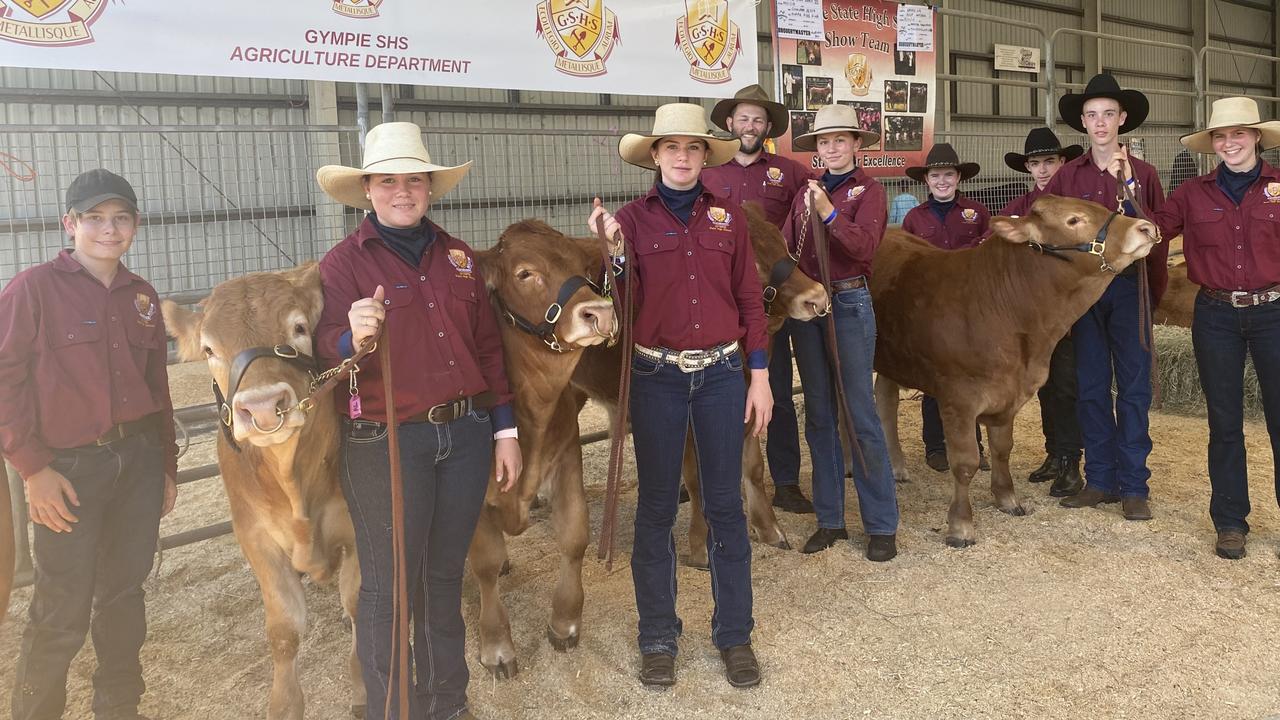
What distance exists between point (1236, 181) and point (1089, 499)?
2.01 metres

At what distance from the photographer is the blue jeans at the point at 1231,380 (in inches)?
177

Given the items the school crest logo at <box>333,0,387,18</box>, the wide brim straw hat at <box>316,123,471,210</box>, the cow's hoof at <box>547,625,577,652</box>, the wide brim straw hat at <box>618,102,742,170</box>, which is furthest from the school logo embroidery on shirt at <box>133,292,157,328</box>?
the school crest logo at <box>333,0,387,18</box>

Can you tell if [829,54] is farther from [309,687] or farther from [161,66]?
[309,687]

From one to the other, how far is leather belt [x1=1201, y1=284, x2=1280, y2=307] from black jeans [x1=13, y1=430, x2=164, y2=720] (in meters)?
4.93

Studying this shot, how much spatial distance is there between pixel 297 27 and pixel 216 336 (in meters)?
2.62

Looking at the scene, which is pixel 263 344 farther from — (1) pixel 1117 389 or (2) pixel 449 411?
(1) pixel 1117 389

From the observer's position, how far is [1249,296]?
448 centimetres

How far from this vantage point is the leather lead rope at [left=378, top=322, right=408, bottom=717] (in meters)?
2.71

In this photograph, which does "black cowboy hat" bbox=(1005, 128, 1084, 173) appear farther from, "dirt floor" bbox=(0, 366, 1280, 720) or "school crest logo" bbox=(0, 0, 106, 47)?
"school crest logo" bbox=(0, 0, 106, 47)

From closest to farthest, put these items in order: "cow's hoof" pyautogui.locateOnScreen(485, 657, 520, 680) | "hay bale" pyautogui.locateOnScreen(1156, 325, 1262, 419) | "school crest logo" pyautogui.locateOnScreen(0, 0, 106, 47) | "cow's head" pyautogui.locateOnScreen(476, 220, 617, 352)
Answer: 1. "cow's head" pyautogui.locateOnScreen(476, 220, 617, 352)
2. "cow's hoof" pyautogui.locateOnScreen(485, 657, 520, 680)
3. "school crest logo" pyautogui.locateOnScreen(0, 0, 106, 47)
4. "hay bale" pyautogui.locateOnScreen(1156, 325, 1262, 419)

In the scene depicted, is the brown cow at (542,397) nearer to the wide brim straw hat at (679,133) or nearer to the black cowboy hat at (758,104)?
the wide brim straw hat at (679,133)

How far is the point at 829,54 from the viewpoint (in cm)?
792

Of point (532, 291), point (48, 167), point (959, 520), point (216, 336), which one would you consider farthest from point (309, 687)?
point (48, 167)

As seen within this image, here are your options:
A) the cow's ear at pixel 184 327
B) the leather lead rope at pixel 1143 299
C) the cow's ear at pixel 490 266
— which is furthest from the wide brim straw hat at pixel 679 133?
the leather lead rope at pixel 1143 299
